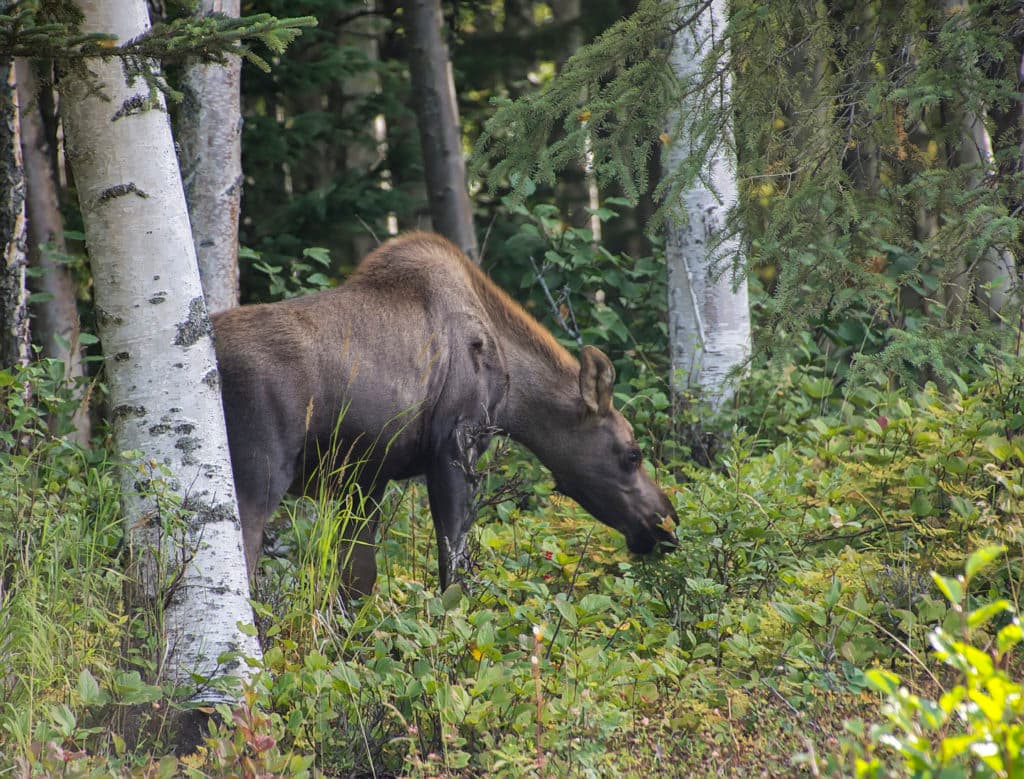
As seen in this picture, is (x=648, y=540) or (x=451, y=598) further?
(x=648, y=540)

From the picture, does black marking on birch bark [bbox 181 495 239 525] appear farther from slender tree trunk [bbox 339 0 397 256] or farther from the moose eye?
slender tree trunk [bbox 339 0 397 256]

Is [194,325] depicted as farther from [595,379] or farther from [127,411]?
[595,379]

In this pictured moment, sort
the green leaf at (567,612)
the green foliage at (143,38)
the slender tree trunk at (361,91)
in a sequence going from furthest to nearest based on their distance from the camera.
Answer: the slender tree trunk at (361,91), the green leaf at (567,612), the green foliage at (143,38)

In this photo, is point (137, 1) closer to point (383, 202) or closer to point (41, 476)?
point (41, 476)

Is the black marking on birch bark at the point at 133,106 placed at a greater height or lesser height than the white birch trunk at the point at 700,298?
greater

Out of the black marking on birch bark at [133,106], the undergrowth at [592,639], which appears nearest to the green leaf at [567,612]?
the undergrowth at [592,639]

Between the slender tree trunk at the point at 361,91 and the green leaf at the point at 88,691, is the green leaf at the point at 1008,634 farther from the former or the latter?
the slender tree trunk at the point at 361,91

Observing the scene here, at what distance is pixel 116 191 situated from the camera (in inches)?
178

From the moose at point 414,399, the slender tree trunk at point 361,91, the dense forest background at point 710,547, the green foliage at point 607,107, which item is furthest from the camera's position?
the slender tree trunk at point 361,91

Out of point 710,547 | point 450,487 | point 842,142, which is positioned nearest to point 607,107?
point 842,142

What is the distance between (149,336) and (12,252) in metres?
2.87

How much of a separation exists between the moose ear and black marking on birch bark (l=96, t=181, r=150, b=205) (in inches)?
132

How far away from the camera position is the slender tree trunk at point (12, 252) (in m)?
6.72

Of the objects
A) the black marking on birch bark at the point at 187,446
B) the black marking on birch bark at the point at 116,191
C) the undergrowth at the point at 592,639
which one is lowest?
the undergrowth at the point at 592,639
